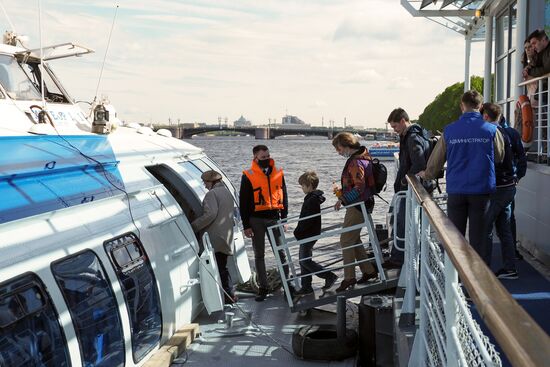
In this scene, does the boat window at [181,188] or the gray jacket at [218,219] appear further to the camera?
the boat window at [181,188]

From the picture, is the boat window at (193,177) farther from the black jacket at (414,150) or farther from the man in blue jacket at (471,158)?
the man in blue jacket at (471,158)

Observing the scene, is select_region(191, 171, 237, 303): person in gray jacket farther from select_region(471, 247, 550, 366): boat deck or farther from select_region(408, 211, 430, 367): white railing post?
select_region(408, 211, 430, 367): white railing post

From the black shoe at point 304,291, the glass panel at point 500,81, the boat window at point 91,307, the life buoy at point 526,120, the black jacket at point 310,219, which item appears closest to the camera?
the boat window at point 91,307

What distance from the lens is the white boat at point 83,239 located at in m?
4.32

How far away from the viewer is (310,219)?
8180mm

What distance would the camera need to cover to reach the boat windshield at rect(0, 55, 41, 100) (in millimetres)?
7258

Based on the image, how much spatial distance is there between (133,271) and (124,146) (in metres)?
1.80

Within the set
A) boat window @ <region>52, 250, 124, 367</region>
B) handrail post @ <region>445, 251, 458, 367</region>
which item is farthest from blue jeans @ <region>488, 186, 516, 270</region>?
handrail post @ <region>445, 251, 458, 367</region>

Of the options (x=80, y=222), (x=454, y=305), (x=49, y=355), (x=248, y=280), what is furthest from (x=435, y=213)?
(x=248, y=280)

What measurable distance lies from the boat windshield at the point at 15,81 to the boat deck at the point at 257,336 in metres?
3.14

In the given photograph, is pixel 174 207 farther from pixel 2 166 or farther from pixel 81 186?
pixel 2 166

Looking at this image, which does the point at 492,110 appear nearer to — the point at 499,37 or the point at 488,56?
the point at 499,37

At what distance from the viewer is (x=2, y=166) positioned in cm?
466

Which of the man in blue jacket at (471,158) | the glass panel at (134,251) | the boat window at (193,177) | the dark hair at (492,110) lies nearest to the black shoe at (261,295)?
the boat window at (193,177)
